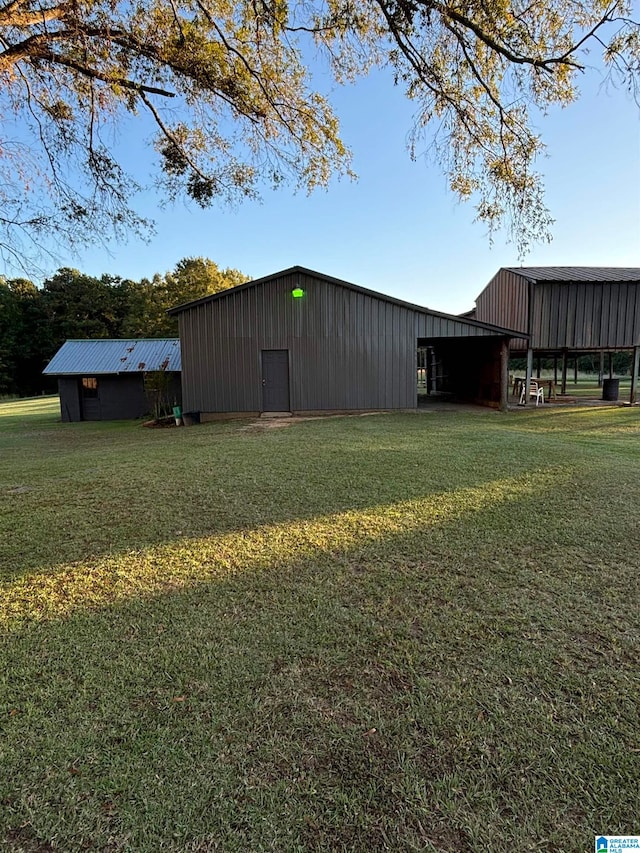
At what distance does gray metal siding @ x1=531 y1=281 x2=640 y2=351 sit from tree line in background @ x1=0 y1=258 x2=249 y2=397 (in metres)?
24.6

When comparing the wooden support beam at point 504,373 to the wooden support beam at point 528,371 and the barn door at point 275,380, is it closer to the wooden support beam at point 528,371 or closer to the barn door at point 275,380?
the wooden support beam at point 528,371

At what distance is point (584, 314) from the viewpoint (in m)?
14.3

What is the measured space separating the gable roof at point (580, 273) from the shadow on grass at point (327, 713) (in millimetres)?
13855

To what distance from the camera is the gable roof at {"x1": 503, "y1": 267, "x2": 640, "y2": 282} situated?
14.2m

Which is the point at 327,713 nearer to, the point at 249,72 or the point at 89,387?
the point at 249,72

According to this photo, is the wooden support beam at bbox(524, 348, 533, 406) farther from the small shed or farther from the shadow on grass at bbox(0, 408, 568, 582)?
the small shed

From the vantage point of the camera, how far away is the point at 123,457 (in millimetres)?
7520

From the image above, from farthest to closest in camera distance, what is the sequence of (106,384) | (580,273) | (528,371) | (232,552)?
(106,384) → (580,273) → (528,371) → (232,552)

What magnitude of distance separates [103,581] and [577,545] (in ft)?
11.6

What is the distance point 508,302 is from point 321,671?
1615cm

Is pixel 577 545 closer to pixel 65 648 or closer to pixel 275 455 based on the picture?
pixel 65 648

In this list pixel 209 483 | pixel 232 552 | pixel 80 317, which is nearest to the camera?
pixel 232 552

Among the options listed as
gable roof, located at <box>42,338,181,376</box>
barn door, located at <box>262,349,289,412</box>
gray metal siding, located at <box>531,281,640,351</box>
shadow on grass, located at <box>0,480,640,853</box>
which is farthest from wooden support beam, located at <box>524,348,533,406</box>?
gable roof, located at <box>42,338,181,376</box>

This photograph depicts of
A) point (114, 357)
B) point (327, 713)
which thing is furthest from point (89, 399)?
point (327, 713)
